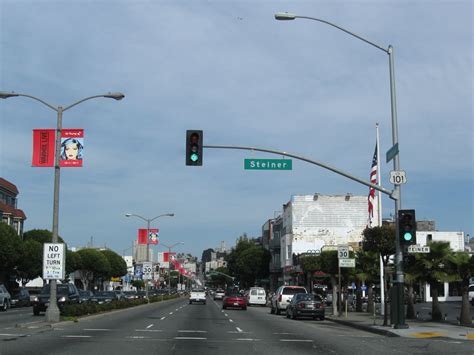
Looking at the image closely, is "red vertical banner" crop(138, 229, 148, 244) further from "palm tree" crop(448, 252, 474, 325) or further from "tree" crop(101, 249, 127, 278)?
"tree" crop(101, 249, 127, 278)

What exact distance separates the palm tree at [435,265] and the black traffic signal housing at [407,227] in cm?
572

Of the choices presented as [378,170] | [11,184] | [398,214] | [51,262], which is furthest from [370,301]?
[11,184]

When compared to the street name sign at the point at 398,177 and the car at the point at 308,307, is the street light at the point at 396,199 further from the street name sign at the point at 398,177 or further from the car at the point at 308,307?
the car at the point at 308,307

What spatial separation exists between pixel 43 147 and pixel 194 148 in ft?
28.7

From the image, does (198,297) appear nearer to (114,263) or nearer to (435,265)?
(435,265)

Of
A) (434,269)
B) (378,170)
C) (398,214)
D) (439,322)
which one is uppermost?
(378,170)

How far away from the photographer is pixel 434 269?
93.0 feet

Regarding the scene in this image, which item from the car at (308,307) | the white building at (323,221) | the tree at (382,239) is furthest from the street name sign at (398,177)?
the white building at (323,221)

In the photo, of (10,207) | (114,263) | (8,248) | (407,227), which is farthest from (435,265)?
(114,263)

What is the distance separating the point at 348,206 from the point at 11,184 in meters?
43.8

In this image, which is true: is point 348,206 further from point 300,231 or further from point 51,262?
point 51,262

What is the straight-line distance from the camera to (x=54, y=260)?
26906mm

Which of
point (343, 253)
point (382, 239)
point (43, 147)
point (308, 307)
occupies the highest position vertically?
point (43, 147)

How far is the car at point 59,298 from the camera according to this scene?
34656 mm
